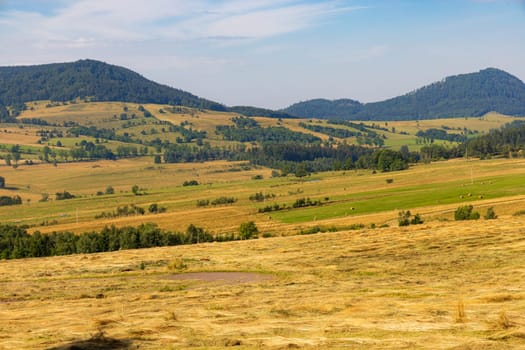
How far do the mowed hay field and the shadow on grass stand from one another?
0.09m

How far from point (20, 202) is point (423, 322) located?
173m

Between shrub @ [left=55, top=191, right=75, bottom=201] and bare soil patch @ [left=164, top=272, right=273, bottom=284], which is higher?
bare soil patch @ [left=164, top=272, right=273, bottom=284]

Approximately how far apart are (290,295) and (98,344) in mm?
15540

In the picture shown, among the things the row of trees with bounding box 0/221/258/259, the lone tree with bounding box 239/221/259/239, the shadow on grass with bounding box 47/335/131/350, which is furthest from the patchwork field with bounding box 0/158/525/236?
the shadow on grass with bounding box 47/335/131/350

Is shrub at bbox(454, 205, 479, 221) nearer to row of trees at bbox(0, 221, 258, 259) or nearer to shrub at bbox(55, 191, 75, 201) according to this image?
row of trees at bbox(0, 221, 258, 259)

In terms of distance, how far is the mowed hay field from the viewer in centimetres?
2636

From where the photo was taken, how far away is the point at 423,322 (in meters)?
28.1

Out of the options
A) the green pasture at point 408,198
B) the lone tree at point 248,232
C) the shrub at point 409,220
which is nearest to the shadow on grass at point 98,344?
the lone tree at point 248,232

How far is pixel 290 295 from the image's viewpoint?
127 feet

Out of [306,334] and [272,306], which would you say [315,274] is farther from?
[306,334]

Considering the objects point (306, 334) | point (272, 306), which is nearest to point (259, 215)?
point (272, 306)

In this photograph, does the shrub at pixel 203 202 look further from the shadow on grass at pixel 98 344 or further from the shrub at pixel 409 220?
the shadow on grass at pixel 98 344

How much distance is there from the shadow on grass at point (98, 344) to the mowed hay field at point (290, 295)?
0.30 ft

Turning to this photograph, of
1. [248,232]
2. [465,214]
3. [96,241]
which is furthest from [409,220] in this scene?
[96,241]
